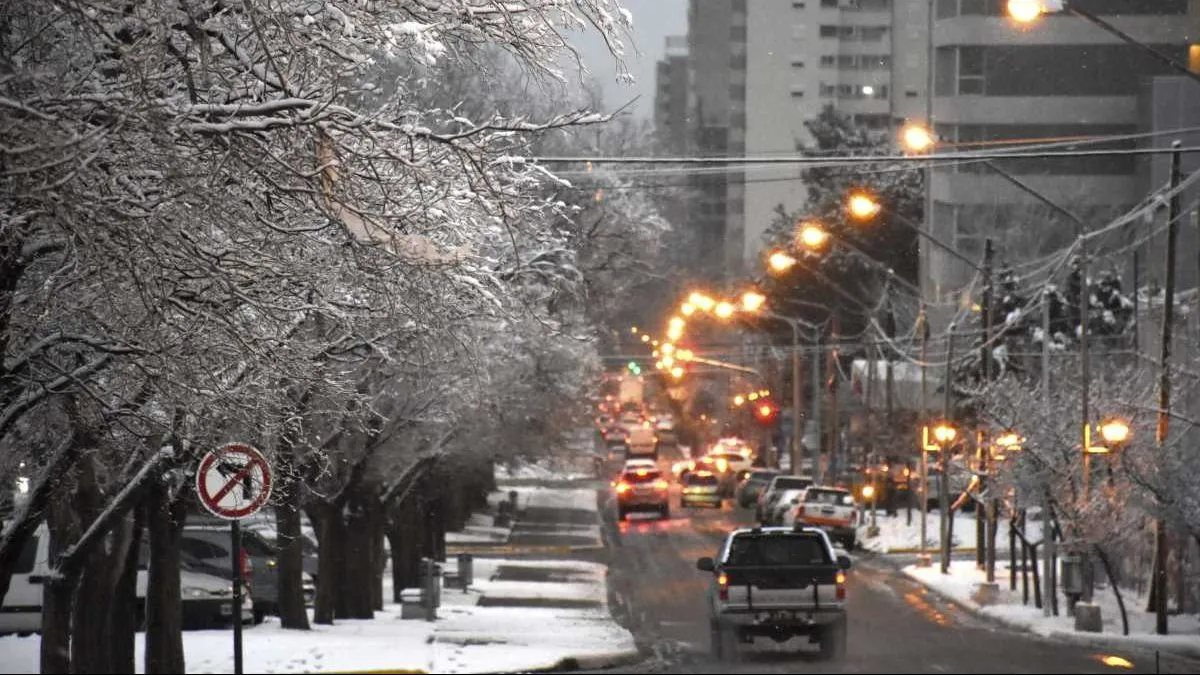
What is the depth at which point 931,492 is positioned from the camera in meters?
66.1

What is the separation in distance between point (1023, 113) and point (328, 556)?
3928 cm

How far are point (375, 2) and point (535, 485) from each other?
82495 millimetres

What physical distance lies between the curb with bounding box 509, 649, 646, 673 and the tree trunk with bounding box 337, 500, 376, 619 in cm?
565

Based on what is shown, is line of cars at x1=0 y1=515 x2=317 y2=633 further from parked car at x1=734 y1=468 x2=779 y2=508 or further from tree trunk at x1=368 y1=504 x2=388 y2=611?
parked car at x1=734 y1=468 x2=779 y2=508

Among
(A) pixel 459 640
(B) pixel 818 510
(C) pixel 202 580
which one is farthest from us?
(B) pixel 818 510

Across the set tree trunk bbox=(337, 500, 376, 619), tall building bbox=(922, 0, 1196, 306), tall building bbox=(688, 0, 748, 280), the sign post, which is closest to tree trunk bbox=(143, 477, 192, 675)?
the sign post

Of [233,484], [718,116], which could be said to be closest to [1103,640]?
[233,484]

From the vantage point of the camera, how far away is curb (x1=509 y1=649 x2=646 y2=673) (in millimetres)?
23969

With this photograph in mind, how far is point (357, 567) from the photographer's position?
98.4 ft

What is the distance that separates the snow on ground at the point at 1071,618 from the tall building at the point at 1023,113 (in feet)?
75.0

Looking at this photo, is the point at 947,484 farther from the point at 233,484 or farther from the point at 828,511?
the point at 233,484

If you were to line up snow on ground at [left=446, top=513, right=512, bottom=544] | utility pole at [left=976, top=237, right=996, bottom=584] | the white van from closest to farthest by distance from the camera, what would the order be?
the white van → utility pole at [left=976, top=237, right=996, bottom=584] → snow on ground at [left=446, top=513, right=512, bottom=544]

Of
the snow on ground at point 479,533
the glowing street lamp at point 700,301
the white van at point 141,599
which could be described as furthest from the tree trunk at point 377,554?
the snow on ground at point 479,533

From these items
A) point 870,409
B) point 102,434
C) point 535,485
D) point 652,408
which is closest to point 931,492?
point 870,409
